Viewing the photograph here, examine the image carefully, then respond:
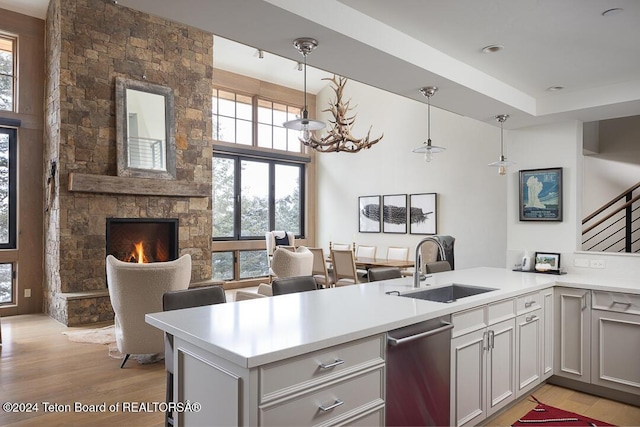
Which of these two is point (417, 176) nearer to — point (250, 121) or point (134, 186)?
point (250, 121)

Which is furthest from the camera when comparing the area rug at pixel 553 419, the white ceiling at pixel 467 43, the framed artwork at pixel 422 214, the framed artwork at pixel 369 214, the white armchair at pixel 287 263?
the framed artwork at pixel 369 214

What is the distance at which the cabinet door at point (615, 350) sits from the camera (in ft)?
10.4

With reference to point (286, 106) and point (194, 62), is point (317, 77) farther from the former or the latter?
A: point (194, 62)

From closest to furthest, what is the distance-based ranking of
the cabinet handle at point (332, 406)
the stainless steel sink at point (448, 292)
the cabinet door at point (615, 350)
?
the cabinet handle at point (332, 406)
the stainless steel sink at point (448, 292)
the cabinet door at point (615, 350)

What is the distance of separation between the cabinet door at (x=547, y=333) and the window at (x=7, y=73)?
6.88 metres

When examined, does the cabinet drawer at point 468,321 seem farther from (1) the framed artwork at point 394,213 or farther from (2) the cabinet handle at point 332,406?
(1) the framed artwork at point 394,213

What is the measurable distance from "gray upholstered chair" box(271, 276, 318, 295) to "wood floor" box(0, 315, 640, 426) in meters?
1.15

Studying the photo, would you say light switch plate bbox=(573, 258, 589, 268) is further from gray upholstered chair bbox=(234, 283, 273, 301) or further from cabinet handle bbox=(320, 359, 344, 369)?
cabinet handle bbox=(320, 359, 344, 369)

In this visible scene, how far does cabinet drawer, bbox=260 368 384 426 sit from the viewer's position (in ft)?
5.14

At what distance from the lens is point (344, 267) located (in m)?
6.07

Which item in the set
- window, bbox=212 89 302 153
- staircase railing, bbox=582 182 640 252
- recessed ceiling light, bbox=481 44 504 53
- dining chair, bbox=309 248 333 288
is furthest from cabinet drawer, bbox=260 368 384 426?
window, bbox=212 89 302 153

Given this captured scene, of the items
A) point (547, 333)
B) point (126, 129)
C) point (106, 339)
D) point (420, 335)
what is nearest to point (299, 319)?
point (420, 335)

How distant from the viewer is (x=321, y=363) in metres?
1.71

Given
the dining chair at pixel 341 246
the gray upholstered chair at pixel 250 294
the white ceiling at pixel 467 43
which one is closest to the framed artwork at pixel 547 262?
the white ceiling at pixel 467 43
